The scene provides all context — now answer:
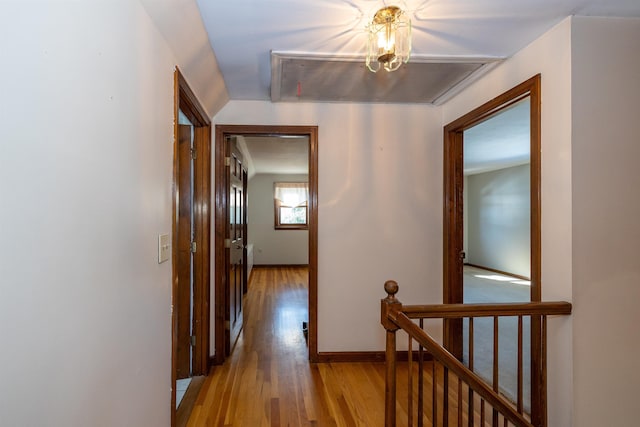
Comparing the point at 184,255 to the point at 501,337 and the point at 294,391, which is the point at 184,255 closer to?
the point at 294,391

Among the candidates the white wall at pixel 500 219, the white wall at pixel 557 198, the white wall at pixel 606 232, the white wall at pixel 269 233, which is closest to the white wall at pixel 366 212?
the white wall at pixel 557 198

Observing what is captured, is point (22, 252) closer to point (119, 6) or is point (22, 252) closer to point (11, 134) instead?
point (11, 134)

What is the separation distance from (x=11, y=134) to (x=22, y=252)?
9.6 inches

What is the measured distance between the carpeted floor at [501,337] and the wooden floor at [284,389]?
34.8 inches

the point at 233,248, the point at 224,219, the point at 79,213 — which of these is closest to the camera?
the point at 79,213

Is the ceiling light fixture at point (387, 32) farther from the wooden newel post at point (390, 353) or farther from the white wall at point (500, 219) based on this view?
the white wall at point (500, 219)

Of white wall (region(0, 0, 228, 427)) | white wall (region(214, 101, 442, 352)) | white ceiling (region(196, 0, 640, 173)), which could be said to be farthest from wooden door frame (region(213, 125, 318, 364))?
white wall (region(0, 0, 228, 427))

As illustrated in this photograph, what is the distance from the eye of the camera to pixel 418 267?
8.89ft

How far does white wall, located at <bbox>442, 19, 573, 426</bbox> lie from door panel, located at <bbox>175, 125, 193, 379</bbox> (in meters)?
2.32

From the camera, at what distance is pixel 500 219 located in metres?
6.70

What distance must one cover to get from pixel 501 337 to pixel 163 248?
3.32 meters

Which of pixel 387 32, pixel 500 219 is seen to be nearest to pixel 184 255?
pixel 387 32

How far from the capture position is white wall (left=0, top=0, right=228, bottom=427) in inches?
25.2

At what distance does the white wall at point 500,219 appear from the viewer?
6043mm
